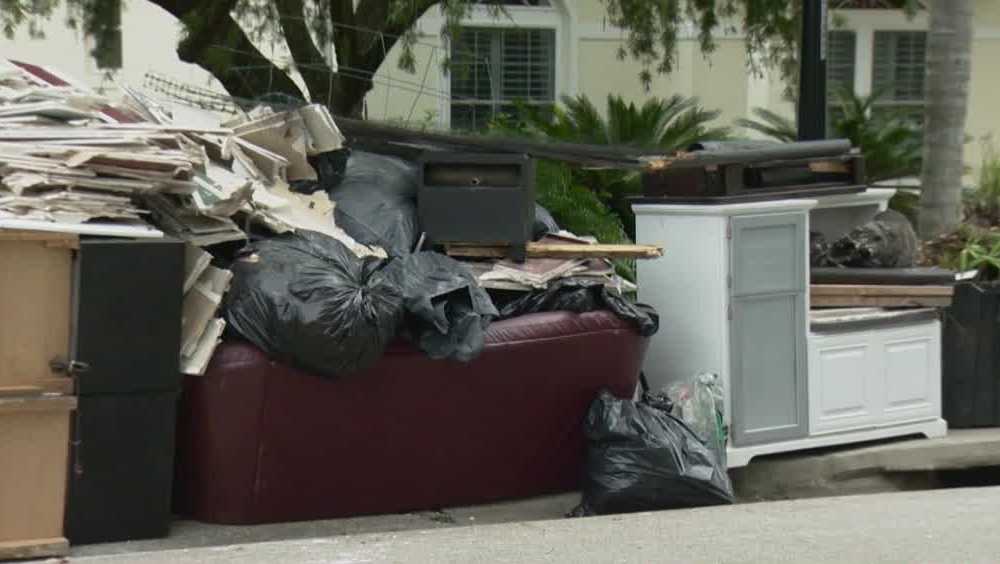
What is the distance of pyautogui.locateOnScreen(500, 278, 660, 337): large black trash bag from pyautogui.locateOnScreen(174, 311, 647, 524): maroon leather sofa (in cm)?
5

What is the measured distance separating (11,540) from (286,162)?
2.31 meters

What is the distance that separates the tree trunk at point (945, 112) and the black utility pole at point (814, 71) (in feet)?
5.09

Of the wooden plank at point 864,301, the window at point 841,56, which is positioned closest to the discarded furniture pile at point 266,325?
the wooden plank at point 864,301

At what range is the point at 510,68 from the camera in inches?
691

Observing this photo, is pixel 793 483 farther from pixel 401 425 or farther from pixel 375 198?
pixel 375 198

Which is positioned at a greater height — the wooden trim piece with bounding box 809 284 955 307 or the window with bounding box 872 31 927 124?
the window with bounding box 872 31 927 124

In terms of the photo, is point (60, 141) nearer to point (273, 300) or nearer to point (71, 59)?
point (273, 300)

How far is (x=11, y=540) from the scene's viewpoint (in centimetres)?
573

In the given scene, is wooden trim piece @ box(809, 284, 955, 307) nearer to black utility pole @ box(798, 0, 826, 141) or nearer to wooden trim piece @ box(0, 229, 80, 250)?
black utility pole @ box(798, 0, 826, 141)

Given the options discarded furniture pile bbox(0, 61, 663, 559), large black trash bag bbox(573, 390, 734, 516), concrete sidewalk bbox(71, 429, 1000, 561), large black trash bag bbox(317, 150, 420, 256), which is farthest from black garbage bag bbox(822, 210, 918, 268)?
large black trash bag bbox(317, 150, 420, 256)

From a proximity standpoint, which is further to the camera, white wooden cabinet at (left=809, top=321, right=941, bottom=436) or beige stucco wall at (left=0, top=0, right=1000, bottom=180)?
beige stucco wall at (left=0, top=0, right=1000, bottom=180)

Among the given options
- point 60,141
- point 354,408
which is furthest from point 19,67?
point 354,408

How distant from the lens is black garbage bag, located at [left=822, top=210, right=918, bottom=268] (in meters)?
7.99

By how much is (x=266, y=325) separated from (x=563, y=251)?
5.41 feet
